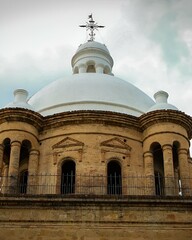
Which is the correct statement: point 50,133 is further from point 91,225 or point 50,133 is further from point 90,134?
point 91,225

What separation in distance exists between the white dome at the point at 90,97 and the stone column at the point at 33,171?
9.32 ft

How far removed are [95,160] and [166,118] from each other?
A: 373cm

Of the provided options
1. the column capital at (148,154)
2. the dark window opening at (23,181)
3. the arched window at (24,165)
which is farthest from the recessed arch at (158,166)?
the dark window opening at (23,181)

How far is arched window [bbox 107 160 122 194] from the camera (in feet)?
65.5

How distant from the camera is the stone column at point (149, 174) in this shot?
19.4 m

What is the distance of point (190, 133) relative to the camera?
21938mm

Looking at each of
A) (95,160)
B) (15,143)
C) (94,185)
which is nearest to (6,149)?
(15,143)

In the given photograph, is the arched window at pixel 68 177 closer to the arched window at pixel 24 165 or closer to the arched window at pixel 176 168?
the arched window at pixel 24 165

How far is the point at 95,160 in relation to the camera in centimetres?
2023

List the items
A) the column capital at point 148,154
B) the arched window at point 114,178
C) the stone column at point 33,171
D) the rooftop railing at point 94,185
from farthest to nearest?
the column capital at point 148,154
the arched window at point 114,178
the stone column at point 33,171
the rooftop railing at point 94,185

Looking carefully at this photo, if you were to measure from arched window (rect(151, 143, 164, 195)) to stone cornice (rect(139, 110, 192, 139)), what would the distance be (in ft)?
3.56

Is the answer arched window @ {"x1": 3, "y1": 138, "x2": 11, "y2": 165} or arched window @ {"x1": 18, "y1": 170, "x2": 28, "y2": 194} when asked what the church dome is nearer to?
arched window @ {"x1": 3, "y1": 138, "x2": 11, "y2": 165}

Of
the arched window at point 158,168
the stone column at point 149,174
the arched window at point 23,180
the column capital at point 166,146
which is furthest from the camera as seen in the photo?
the arched window at point 158,168

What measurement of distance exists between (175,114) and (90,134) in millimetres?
3947
